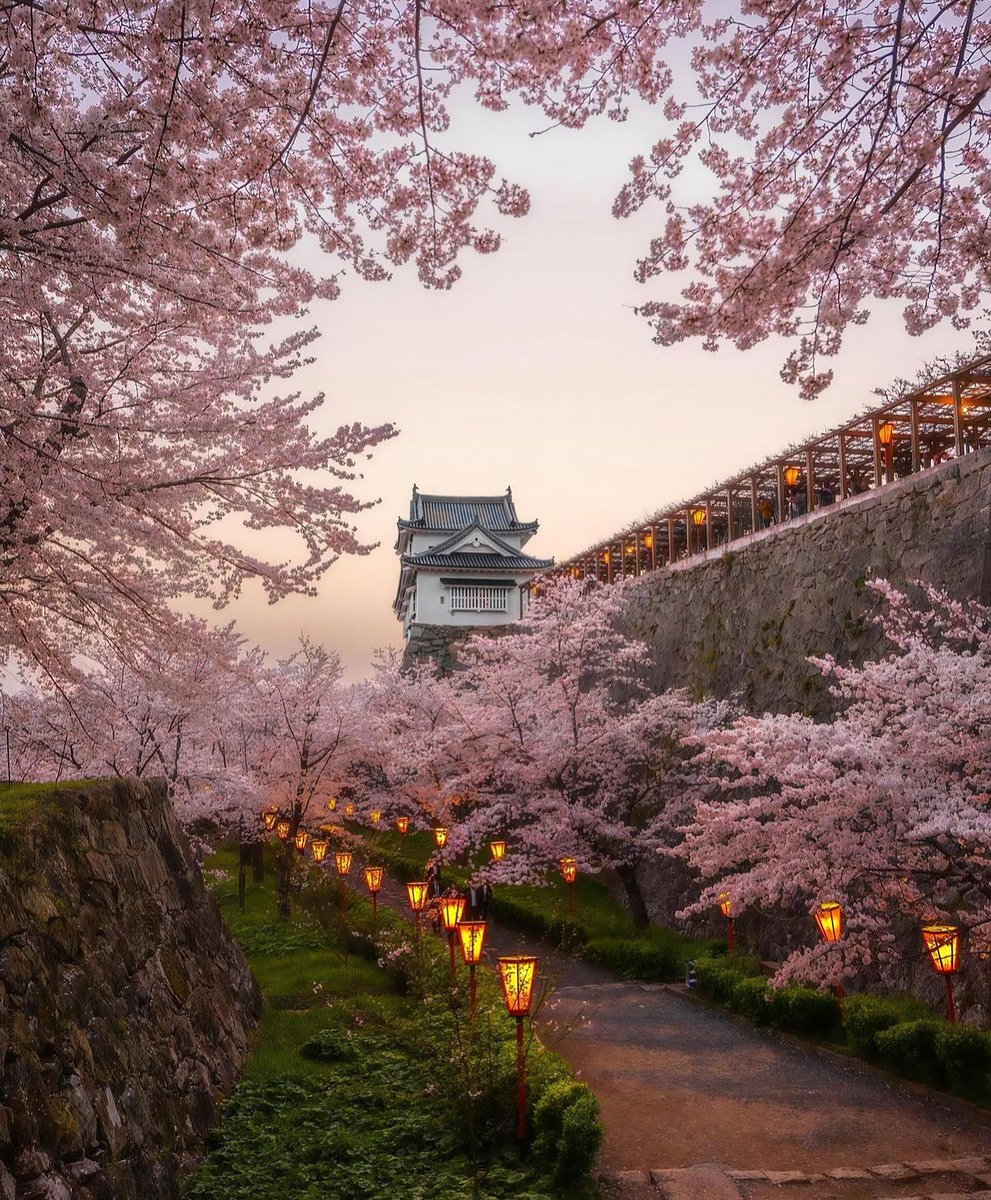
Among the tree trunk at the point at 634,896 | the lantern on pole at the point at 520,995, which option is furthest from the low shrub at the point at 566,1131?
the tree trunk at the point at 634,896

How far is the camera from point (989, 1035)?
909 centimetres

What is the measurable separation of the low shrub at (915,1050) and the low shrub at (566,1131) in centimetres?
425

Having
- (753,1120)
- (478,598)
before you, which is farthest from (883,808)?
(478,598)

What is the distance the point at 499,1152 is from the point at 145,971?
3610 mm

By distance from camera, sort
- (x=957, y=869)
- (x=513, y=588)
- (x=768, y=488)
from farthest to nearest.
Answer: (x=513, y=588) < (x=768, y=488) < (x=957, y=869)

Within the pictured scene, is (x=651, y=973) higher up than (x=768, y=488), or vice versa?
(x=768, y=488)

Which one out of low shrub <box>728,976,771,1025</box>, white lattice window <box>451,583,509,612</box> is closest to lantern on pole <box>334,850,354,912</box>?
low shrub <box>728,976,771,1025</box>

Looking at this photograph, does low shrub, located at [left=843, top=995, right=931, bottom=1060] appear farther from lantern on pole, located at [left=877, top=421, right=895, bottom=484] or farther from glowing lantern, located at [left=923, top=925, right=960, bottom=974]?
lantern on pole, located at [left=877, top=421, right=895, bottom=484]

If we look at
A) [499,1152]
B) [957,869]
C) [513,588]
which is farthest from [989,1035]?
[513,588]

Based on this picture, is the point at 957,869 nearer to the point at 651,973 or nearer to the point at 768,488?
the point at 651,973

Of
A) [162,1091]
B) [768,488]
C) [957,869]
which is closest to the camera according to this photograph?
[162,1091]

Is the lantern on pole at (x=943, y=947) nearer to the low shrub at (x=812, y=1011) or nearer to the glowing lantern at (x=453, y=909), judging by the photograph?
the low shrub at (x=812, y=1011)

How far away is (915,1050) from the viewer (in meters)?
9.64

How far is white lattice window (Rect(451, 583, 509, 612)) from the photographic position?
4072 centimetres
